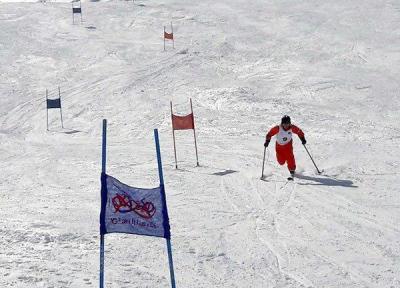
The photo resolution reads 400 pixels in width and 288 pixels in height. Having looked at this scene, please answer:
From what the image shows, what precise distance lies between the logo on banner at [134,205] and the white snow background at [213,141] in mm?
1765

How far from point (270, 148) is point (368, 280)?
Result: 26.5ft

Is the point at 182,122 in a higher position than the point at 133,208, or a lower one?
lower

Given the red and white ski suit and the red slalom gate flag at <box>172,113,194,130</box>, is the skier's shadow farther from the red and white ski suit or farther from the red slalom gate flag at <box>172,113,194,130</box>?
the red slalom gate flag at <box>172,113,194,130</box>

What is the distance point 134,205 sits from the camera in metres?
6.60

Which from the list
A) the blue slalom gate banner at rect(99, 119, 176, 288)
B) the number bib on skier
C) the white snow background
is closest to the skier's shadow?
the white snow background

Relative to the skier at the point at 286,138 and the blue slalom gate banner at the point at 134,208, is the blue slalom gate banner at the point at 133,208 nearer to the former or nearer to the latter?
the blue slalom gate banner at the point at 134,208

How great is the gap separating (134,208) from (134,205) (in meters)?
0.04

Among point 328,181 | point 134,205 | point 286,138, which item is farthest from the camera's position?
point 286,138

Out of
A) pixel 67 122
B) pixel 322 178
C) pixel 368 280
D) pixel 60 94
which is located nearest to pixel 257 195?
pixel 322 178

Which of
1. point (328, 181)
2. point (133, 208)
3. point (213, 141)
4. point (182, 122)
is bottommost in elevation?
point (213, 141)

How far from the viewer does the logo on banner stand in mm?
6590

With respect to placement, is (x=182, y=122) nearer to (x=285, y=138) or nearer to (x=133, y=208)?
(x=285, y=138)

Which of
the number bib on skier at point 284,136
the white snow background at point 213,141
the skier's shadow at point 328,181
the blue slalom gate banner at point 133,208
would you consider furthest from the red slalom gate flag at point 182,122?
the blue slalom gate banner at point 133,208

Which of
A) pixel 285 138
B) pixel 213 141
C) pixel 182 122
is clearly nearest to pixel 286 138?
pixel 285 138
